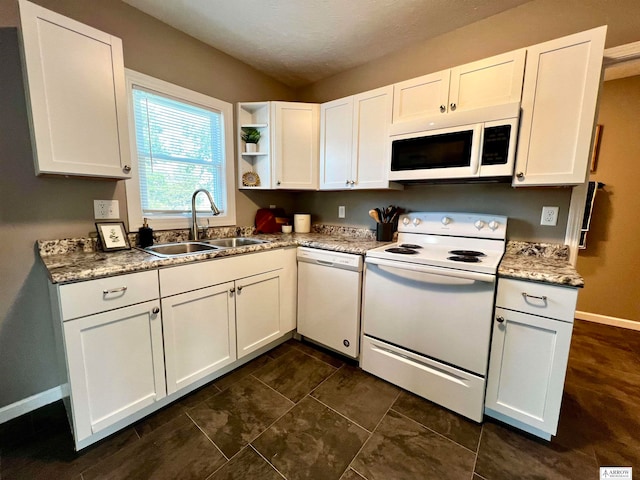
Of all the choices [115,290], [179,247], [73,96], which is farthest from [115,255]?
[73,96]

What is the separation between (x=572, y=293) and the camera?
3.90 feet

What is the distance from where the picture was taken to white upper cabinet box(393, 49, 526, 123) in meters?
1.49

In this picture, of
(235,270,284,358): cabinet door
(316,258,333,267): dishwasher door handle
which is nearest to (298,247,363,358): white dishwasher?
(316,258,333,267): dishwasher door handle

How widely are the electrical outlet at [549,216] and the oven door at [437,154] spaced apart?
0.54 m

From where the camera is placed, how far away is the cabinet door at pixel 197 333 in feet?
4.89

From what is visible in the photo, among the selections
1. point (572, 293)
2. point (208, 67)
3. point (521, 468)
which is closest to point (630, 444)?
point (521, 468)

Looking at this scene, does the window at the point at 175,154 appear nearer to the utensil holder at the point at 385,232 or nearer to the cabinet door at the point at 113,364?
the cabinet door at the point at 113,364

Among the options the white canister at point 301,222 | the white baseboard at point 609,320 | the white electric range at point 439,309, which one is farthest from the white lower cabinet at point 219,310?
the white baseboard at point 609,320

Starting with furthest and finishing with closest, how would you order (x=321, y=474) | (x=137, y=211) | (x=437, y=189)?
1. (x=437, y=189)
2. (x=137, y=211)
3. (x=321, y=474)

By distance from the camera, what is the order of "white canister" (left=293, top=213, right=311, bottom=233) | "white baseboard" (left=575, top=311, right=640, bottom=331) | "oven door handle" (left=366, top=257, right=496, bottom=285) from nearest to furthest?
1. "oven door handle" (left=366, top=257, right=496, bottom=285)
2. "white baseboard" (left=575, top=311, right=640, bottom=331)
3. "white canister" (left=293, top=213, right=311, bottom=233)

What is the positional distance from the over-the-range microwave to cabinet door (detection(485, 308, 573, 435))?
849mm

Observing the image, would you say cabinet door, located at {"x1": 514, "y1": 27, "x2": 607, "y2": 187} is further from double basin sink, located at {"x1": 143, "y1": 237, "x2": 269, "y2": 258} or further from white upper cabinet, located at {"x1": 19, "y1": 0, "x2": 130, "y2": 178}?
white upper cabinet, located at {"x1": 19, "y1": 0, "x2": 130, "y2": 178}

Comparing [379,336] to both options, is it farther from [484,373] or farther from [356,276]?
[484,373]

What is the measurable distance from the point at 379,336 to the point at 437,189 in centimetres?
121
